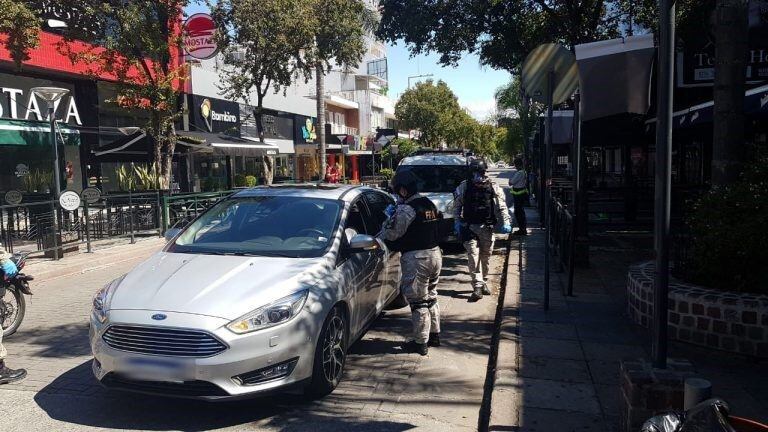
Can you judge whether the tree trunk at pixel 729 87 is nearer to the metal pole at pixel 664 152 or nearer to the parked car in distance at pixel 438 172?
the metal pole at pixel 664 152

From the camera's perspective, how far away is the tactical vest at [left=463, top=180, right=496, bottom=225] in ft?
26.2

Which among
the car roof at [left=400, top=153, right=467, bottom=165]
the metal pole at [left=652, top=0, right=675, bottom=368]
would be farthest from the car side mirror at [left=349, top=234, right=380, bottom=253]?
the car roof at [left=400, top=153, right=467, bottom=165]

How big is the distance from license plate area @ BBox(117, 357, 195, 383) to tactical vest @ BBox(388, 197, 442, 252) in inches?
92.6

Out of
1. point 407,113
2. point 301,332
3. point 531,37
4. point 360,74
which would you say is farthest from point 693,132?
point 360,74

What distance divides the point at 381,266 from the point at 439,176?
6595 mm

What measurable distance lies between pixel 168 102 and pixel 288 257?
12.9 m

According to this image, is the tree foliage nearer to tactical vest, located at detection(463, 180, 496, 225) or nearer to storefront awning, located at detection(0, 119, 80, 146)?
tactical vest, located at detection(463, 180, 496, 225)

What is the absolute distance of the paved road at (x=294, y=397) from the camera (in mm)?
Result: 4301

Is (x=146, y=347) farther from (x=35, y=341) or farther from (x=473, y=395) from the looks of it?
(x=35, y=341)

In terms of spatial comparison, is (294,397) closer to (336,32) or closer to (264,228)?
(264,228)

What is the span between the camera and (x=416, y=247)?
5.71 metres

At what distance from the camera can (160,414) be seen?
440cm

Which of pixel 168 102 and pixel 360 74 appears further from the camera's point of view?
pixel 360 74

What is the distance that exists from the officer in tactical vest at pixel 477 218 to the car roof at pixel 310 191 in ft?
6.52
